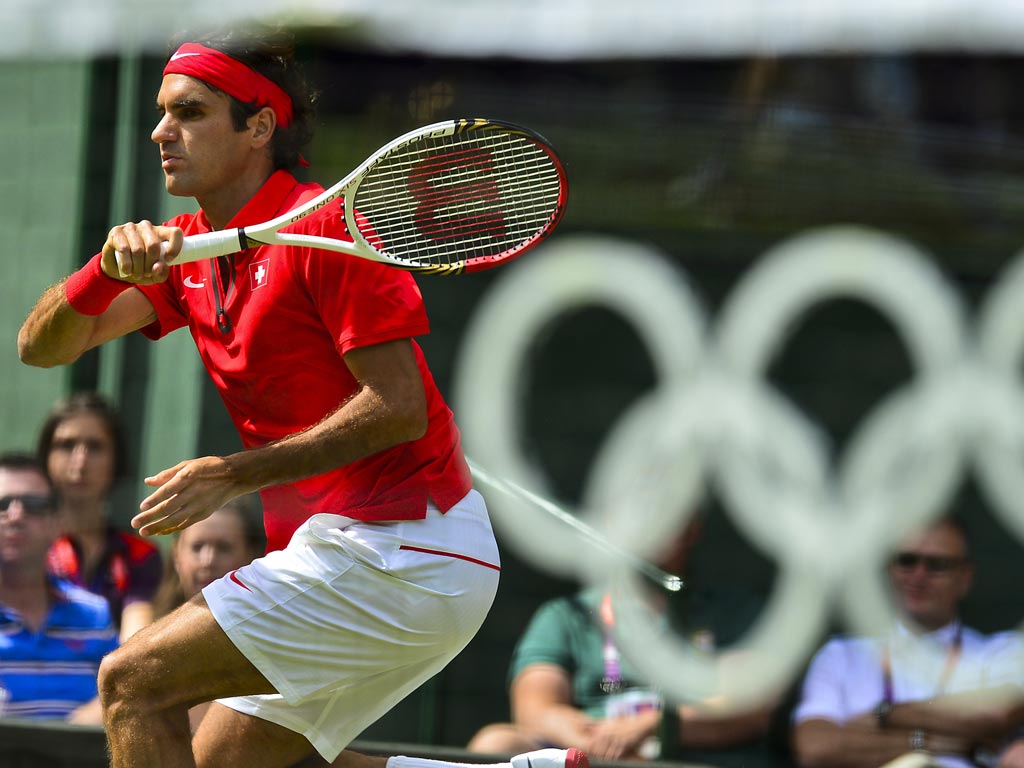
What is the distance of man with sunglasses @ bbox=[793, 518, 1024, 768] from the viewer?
16.8 feet

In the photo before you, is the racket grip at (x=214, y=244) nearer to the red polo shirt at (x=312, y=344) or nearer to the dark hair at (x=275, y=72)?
the red polo shirt at (x=312, y=344)

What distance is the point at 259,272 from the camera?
3309 millimetres

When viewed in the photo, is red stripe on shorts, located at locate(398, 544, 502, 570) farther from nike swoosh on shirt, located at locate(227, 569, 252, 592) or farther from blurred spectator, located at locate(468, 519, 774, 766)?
blurred spectator, located at locate(468, 519, 774, 766)

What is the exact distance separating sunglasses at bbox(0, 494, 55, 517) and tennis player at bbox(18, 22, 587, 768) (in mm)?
2137

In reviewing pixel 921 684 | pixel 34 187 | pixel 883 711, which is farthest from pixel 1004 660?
pixel 34 187

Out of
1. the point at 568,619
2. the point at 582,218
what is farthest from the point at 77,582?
the point at 582,218

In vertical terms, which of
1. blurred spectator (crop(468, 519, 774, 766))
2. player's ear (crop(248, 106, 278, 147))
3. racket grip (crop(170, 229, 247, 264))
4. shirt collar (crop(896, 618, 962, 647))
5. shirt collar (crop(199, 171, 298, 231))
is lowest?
blurred spectator (crop(468, 519, 774, 766))

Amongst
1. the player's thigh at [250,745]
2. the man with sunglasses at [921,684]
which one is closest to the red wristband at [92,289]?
the player's thigh at [250,745]

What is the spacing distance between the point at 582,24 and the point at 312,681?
379 cm

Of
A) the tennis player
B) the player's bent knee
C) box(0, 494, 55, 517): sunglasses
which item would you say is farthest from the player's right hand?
box(0, 494, 55, 517): sunglasses

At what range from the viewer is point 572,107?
644 centimetres

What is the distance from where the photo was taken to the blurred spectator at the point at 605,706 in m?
5.27

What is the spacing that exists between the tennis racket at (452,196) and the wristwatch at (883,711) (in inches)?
93.5

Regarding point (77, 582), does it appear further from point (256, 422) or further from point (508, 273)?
point (256, 422)
